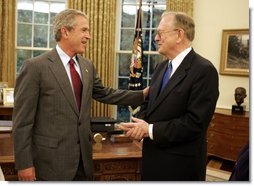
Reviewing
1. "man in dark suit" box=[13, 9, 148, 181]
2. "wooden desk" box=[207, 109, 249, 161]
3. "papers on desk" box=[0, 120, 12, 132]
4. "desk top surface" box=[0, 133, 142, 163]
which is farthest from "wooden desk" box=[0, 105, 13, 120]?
"wooden desk" box=[207, 109, 249, 161]

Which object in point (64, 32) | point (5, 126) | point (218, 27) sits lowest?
point (5, 126)

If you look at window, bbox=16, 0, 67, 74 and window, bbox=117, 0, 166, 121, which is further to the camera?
window, bbox=117, 0, 166, 121

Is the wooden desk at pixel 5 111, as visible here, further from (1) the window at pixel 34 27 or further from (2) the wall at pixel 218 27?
(2) the wall at pixel 218 27

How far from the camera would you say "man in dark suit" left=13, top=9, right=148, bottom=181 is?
5.53ft

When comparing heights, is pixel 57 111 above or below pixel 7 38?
below

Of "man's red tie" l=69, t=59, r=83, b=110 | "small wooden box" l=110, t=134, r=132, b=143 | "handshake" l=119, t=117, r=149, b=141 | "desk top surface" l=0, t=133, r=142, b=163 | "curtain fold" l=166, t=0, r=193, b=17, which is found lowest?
"desk top surface" l=0, t=133, r=142, b=163

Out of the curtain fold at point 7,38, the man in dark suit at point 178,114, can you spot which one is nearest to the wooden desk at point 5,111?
the curtain fold at point 7,38

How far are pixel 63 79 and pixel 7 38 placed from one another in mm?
3047

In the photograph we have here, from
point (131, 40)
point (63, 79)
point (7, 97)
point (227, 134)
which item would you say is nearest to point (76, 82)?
point (63, 79)

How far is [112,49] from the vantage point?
490 centimetres

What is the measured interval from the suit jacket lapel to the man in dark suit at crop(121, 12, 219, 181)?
13.2 inches

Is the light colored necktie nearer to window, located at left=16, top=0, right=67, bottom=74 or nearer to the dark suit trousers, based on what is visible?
the dark suit trousers

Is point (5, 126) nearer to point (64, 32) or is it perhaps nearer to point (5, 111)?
point (64, 32)

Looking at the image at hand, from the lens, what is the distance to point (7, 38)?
4449 millimetres
